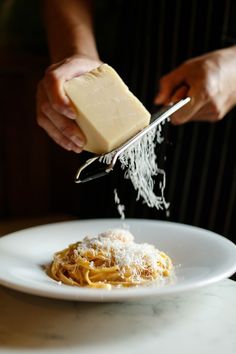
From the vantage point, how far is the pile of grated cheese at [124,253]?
3.19 ft

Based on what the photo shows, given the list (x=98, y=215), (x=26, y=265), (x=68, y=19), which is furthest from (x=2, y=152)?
(x=26, y=265)

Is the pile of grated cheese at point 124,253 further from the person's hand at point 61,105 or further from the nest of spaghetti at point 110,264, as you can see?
the person's hand at point 61,105

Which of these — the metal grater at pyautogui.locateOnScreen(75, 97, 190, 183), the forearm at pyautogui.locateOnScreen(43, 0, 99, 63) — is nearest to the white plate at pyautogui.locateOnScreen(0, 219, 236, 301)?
the metal grater at pyautogui.locateOnScreen(75, 97, 190, 183)

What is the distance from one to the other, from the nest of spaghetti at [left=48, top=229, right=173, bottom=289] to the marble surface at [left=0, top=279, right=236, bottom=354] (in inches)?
2.0

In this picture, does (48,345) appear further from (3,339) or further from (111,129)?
(111,129)

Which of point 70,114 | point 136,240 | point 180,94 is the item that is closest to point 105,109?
point 70,114

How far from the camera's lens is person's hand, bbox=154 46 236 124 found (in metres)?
1.12

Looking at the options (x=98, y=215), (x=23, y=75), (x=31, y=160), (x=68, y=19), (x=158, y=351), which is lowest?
(x=98, y=215)

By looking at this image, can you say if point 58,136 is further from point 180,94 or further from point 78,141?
point 180,94

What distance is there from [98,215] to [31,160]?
0.28 metres

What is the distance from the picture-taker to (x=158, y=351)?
2.55 ft

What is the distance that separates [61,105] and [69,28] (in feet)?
1.59

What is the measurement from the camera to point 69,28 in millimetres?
1395

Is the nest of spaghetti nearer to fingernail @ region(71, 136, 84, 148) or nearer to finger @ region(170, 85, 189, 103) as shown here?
fingernail @ region(71, 136, 84, 148)
